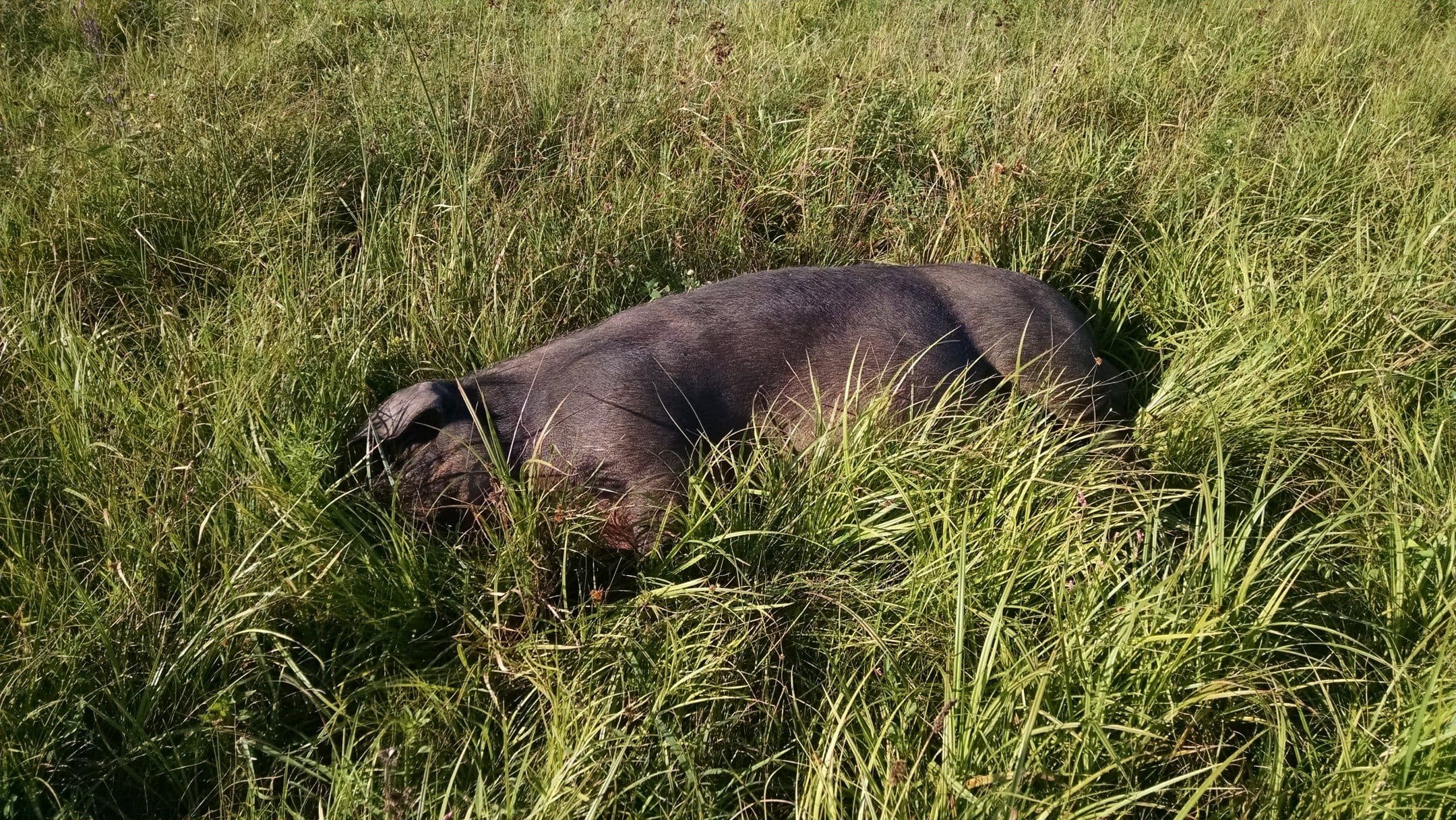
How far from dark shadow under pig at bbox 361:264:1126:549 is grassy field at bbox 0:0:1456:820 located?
151mm

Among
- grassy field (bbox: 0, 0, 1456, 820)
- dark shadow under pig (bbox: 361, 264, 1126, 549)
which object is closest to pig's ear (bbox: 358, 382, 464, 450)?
dark shadow under pig (bbox: 361, 264, 1126, 549)

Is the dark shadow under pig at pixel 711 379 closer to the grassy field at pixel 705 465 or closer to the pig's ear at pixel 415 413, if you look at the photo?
the pig's ear at pixel 415 413

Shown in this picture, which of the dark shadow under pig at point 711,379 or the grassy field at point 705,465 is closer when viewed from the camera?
the grassy field at point 705,465

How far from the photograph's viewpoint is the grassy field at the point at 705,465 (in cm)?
A: 198

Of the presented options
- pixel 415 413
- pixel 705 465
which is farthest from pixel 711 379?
pixel 415 413

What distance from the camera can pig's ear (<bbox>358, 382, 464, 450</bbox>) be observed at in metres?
2.70

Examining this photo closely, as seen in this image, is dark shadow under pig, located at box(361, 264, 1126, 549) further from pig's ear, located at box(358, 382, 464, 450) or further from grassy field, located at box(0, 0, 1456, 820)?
grassy field, located at box(0, 0, 1456, 820)

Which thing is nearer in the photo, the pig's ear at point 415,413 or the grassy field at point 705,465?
the grassy field at point 705,465

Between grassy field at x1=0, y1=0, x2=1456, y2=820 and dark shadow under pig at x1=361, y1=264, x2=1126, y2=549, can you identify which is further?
dark shadow under pig at x1=361, y1=264, x2=1126, y2=549

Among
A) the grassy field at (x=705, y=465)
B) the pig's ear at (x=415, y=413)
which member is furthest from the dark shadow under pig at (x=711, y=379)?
the grassy field at (x=705, y=465)

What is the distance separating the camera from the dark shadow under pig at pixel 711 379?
2.71 meters

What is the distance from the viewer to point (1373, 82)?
5.51 meters

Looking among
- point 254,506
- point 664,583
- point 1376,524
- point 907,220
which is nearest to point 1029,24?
point 907,220

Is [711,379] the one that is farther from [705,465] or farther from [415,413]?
[415,413]
